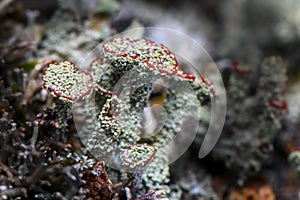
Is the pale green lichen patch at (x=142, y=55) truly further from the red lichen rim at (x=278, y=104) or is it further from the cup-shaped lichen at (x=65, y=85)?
the red lichen rim at (x=278, y=104)

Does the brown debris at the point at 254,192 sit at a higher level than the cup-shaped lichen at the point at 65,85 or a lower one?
higher

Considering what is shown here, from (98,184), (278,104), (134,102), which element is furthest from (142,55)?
(278,104)

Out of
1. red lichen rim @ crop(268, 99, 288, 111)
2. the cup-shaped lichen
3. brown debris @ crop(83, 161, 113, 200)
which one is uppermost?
red lichen rim @ crop(268, 99, 288, 111)

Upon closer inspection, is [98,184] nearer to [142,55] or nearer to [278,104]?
[142,55]

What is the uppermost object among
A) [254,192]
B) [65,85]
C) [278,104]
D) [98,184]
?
[278,104]

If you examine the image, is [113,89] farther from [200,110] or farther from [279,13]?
[279,13]

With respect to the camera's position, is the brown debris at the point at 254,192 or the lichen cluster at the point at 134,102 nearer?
the lichen cluster at the point at 134,102

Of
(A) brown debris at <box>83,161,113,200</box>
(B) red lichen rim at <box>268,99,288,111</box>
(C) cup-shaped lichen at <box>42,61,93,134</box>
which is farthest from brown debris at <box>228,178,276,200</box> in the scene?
(C) cup-shaped lichen at <box>42,61,93,134</box>

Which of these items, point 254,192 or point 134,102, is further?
point 254,192

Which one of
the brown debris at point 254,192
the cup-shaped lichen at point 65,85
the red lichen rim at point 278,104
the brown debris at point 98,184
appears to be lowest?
the brown debris at point 98,184

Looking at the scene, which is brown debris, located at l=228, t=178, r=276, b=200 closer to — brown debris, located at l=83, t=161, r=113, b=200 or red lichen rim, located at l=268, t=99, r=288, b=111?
red lichen rim, located at l=268, t=99, r=288, b=111

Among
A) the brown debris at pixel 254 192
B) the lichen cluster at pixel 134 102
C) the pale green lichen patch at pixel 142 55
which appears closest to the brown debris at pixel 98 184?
the lichen cluster at pixel 134 102

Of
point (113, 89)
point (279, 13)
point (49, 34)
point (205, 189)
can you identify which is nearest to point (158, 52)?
point (113, 89)
